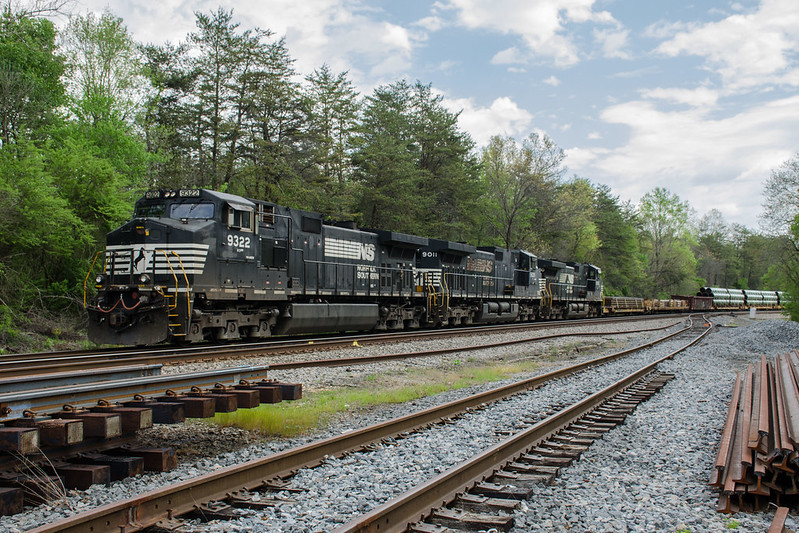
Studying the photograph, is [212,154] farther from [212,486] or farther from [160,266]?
[212,486]

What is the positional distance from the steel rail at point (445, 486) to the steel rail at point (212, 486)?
123 cm

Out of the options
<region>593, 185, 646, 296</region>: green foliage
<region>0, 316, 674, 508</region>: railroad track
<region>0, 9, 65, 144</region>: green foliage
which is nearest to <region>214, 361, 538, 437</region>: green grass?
<region>0, 316, 674, 508</region>: railroad track

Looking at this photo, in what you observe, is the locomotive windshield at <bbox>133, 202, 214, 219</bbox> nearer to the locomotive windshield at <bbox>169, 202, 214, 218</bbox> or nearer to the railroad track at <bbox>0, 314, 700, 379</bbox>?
the locomotive windshield at <bbox>169, 202, 214, 218</bbox>

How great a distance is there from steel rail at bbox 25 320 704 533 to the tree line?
12.3 m

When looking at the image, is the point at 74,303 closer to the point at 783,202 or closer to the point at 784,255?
the point at 784,255

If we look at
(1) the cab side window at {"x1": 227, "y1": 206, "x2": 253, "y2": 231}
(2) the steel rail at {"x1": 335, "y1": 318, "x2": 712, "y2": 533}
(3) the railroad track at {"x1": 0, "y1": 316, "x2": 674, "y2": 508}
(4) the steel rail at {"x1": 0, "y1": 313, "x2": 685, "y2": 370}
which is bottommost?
(2) the steel rail at {"x1": 335, "y1": 318, "x2": 712, "y2": 533}

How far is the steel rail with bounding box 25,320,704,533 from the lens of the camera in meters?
3.32

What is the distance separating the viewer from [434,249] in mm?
22000

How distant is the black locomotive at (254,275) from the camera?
473 inches

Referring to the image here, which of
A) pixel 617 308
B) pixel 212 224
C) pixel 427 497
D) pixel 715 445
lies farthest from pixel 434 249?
pixel 617 308

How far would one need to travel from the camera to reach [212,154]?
98.6 feet

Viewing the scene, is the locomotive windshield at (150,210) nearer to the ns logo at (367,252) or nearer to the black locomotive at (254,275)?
the black locomotive at (254,275)

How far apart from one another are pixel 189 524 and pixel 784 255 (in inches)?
1387

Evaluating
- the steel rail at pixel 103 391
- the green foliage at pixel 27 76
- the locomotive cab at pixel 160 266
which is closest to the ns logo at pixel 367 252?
the locomotive cab at pixel 160 266
